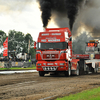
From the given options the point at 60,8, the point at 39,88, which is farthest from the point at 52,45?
the point at 60,8

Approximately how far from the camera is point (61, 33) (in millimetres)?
19609

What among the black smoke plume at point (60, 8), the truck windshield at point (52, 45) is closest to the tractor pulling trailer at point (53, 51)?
the truck windshield at point (52, 45)

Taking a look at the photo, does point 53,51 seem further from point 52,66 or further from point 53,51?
point 52,66

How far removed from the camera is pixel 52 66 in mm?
19438

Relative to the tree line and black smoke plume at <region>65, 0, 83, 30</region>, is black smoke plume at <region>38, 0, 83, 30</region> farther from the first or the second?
the tree line

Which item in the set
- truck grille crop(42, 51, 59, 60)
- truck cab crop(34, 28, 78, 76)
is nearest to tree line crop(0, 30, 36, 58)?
truck cab crop(34, 28, 78, 76)

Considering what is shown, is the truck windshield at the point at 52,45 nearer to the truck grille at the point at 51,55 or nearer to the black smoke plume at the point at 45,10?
the truck grille at the point at 51,55

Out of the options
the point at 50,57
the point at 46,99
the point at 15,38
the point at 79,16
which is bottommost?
the point at 46,99

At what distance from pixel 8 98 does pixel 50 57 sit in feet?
35.4

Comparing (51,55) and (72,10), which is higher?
(72,10)

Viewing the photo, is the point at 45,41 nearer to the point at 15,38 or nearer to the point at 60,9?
the point at 60,9

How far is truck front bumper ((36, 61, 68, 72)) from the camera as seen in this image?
1936 cm

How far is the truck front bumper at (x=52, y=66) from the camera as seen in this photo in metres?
19.4

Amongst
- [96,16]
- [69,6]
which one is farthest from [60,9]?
[96,16]
